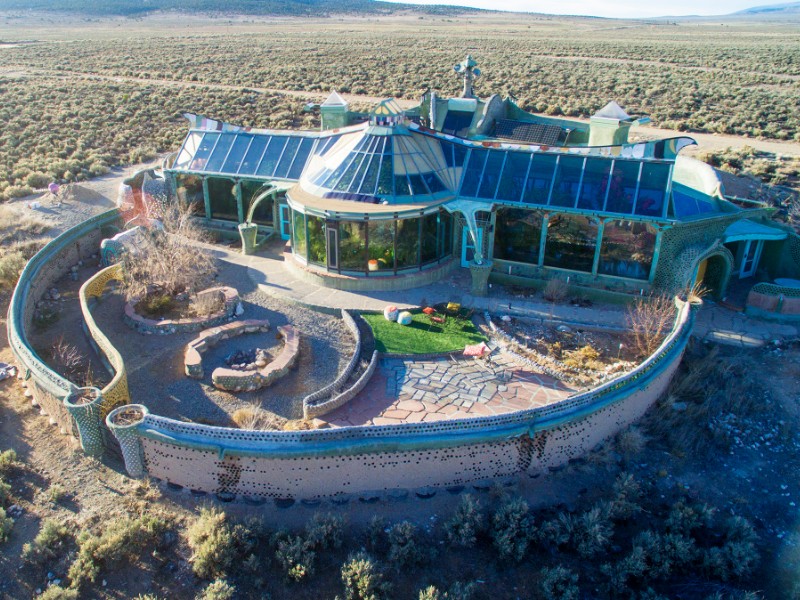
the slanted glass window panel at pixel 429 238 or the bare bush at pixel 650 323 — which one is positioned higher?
the slanted glass window panel at pixel 429 238

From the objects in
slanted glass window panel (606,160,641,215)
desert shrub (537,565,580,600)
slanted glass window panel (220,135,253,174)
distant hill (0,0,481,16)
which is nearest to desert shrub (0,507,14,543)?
desert shrub (537,565,580,600)

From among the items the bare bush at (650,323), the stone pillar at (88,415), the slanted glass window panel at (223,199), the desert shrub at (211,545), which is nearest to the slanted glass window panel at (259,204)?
the slanted glass window panel at (223,199)

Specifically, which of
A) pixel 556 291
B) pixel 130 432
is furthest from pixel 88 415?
pixel 556 291

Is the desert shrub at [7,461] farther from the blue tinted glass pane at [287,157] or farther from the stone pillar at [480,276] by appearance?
the blue tinted glass pane at [287,157]

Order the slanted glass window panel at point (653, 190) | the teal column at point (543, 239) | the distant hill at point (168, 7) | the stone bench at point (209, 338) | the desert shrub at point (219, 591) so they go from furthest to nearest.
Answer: the distant hill at point (168, 7), the teal column at point (543, 239), the slanted glass window panel at point (653, 190), the stone bench at point (209, 338), the desert shrub at point (219, 591)

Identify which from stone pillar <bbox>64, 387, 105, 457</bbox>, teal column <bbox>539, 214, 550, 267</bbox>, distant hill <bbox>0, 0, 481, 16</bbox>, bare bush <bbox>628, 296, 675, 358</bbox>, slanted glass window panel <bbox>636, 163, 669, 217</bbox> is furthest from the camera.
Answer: distant hill <bbox>0, 0, 481, 16</bbox>

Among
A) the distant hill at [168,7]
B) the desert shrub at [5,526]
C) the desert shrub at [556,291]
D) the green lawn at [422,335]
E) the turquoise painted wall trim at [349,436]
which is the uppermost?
the distant hill at [168,7]

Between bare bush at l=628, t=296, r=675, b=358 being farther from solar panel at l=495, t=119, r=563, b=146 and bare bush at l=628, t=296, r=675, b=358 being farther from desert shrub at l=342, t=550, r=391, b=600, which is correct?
desert shrub at l=342, t=550, r=391, b=600
